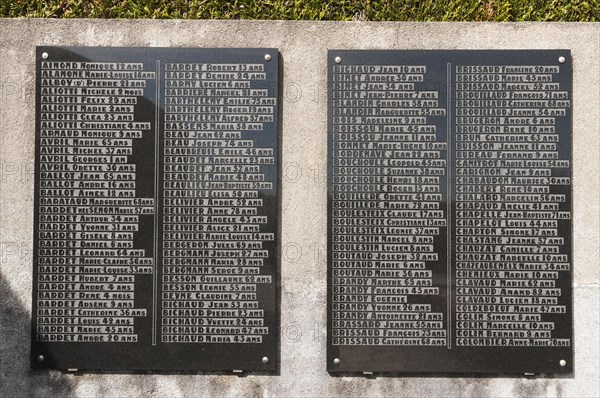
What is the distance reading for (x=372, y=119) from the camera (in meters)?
4.60

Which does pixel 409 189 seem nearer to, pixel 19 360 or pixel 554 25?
pixel 554 25

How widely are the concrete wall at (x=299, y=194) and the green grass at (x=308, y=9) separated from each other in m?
0.32

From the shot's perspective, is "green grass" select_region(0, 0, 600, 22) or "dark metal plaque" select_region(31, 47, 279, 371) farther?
"green grass" select_region(0, 0, 600, 22)

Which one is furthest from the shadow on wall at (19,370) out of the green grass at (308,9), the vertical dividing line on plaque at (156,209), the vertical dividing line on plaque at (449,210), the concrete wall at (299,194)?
the vertical dividing line on plaque at (449,210)

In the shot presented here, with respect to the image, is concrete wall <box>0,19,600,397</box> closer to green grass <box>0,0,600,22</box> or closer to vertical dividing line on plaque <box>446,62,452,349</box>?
green grass <box>0,0,600,22</box>

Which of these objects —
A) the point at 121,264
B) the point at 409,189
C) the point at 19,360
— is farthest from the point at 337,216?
the point at 19,360

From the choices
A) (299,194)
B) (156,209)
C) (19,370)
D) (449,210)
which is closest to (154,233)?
(156,209)

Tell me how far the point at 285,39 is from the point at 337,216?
5.54 feet

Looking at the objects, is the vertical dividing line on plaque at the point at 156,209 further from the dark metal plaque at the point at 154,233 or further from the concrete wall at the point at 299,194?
the concrete wall at the point at 299,194

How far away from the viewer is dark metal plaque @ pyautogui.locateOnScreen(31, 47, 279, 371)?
4555 mm

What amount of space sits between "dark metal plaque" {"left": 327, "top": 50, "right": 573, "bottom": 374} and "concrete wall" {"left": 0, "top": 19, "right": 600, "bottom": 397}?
162mm

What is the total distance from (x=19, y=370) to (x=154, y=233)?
173cm

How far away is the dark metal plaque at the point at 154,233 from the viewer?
14.9 ft

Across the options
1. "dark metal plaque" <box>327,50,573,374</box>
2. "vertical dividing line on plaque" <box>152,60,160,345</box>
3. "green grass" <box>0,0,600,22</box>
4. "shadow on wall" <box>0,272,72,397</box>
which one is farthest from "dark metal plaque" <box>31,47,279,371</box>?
"green grass" <box>0,0,600,22</box>
